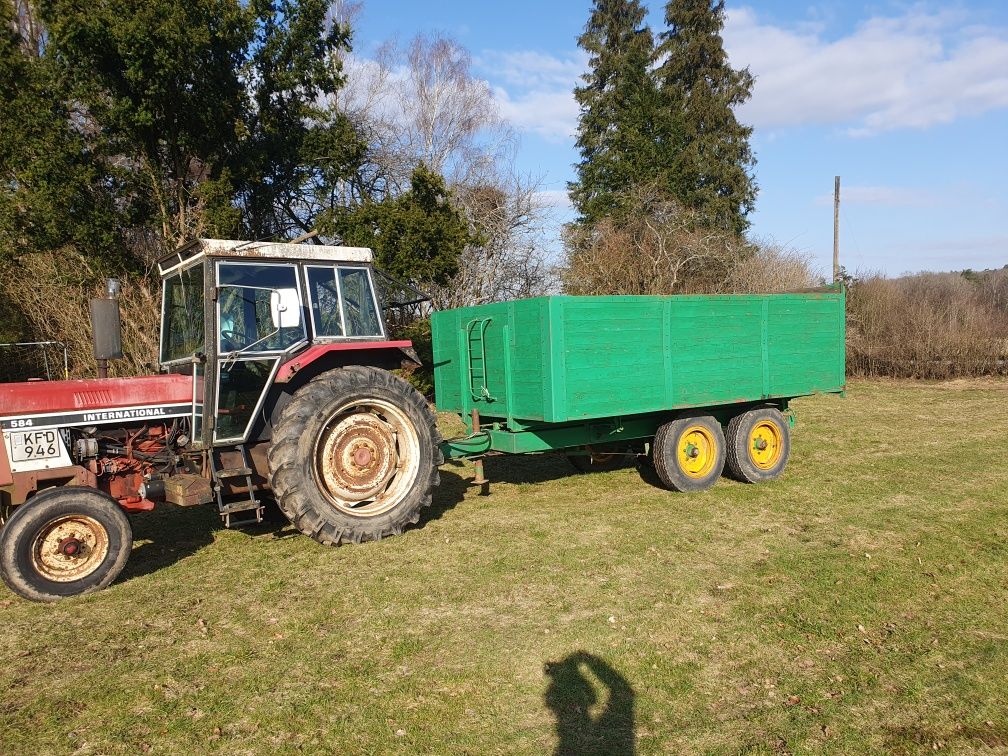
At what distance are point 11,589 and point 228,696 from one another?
214cm

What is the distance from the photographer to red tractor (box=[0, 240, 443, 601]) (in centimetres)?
471

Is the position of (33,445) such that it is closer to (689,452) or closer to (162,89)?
(689,452)

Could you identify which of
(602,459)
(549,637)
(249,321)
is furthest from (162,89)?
(549,637)

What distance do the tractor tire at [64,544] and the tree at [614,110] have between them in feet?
68.0

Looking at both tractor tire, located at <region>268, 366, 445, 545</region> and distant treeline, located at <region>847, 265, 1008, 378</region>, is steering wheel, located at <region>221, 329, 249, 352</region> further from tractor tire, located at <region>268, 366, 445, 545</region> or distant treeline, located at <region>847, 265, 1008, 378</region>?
distant treeline, located at <region>847, 265, 1008, 378</region>

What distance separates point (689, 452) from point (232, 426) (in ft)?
14.9

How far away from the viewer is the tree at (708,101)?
986 inches

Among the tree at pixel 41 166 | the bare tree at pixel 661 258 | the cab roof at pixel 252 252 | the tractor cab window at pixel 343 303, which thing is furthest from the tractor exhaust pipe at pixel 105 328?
the bare tree at pixel 661 258

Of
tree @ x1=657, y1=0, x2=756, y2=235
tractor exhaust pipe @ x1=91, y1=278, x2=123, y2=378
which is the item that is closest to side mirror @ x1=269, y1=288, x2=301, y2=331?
tractor exhaust pipe @ x1=91, y1=278, x2=123, y2=378

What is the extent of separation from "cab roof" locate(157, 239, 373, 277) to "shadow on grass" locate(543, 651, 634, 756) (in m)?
3.71

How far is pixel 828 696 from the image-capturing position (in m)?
3.32

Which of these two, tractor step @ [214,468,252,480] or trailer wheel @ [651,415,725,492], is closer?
tractor step @ [214,468,252,480]

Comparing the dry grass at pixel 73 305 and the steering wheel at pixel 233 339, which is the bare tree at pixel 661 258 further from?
the steering wheel at pixel 233 339

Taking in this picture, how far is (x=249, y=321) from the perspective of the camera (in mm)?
5441
